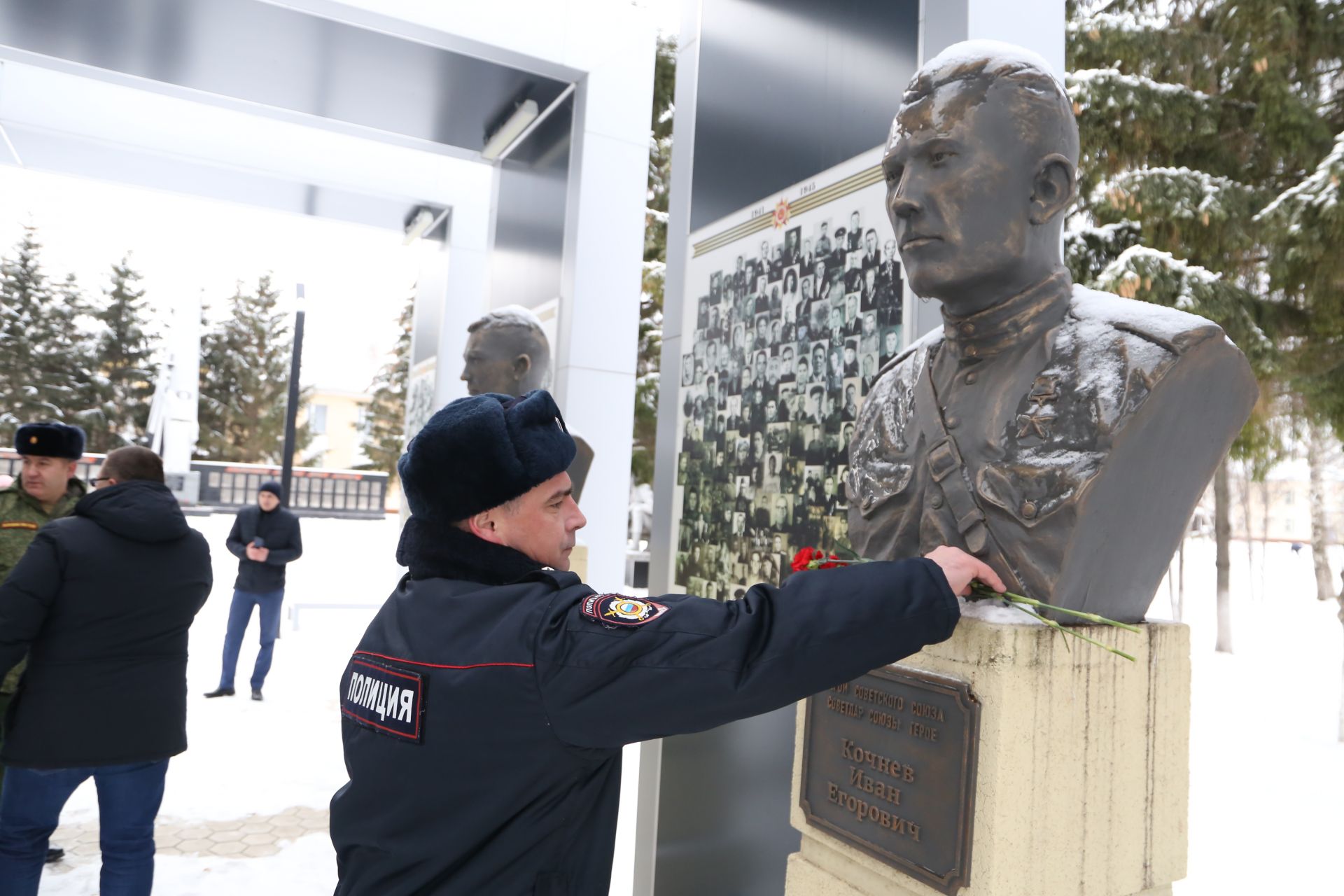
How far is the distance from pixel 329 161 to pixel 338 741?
294 inches

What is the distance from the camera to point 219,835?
4.54 metres

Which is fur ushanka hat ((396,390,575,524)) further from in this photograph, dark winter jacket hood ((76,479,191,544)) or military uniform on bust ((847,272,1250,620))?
dark winter jacket hood ((76,479,191,544))

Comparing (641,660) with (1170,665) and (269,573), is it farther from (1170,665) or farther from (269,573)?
(269,573)

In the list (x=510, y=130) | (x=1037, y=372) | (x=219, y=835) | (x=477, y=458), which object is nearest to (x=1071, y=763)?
(x=1037, y=372)

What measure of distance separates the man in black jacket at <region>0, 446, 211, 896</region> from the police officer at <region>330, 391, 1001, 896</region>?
6.17 ft

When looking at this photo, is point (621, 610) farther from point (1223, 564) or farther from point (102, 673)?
point (1223, 564)

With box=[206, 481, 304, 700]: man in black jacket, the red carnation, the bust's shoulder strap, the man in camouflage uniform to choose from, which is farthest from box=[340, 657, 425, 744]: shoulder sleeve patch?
box=[206, 481, 304, 700]: man in black jacket

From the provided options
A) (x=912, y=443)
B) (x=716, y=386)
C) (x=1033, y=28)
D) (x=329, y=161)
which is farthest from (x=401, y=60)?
(x=912, y=443)

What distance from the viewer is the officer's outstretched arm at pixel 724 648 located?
1.27 metres

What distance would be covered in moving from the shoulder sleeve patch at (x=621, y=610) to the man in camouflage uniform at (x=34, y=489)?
2879mm

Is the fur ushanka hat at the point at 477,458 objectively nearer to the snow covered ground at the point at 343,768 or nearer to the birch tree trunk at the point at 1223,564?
the snow covered ground at the point at 343,768

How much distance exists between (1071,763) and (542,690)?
103 cm

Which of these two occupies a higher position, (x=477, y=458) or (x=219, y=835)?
(x=477, y=458)

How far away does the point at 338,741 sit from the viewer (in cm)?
627
